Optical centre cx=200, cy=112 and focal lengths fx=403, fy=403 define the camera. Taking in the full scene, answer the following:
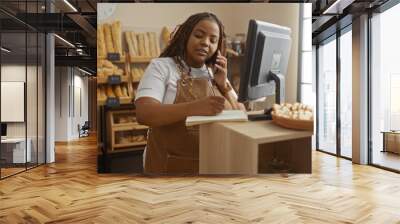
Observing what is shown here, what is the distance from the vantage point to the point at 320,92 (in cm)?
990

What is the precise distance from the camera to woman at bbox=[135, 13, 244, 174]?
15.8 feet

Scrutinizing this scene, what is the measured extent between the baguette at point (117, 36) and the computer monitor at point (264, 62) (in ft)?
5.18

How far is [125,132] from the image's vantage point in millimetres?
5188

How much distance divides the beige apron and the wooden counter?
0.13m

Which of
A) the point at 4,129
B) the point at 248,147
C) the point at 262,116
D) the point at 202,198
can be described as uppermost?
the point at 262,116

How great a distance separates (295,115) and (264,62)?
76cm

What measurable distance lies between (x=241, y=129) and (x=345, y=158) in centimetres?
426

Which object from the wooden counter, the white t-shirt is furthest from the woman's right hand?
the white t-shirt

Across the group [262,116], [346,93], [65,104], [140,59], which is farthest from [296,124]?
[65,104]

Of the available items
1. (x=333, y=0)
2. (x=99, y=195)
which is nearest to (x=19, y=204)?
(x=99, y=195)

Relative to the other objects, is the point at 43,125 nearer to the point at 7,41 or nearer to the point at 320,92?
the point at 7,41

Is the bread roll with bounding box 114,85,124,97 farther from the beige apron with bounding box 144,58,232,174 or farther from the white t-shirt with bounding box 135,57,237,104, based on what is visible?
the beige apron with bounding box 144,58,232,174

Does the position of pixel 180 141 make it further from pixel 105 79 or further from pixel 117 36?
pixel 117 36

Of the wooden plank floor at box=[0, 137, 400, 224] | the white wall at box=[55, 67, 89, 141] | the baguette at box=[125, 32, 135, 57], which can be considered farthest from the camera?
the white wall at box=[55, 67, 89, 141]
